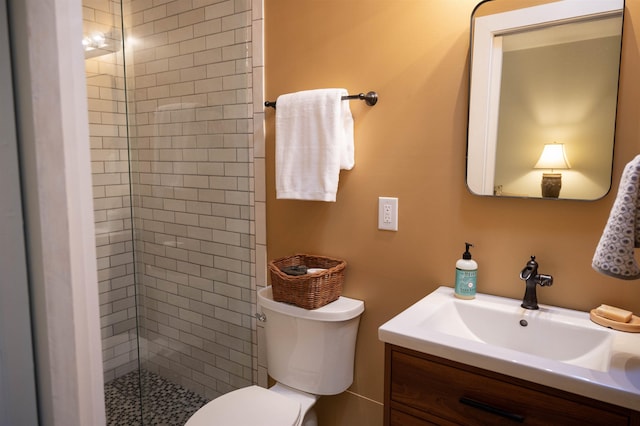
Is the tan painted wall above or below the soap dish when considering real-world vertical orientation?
above

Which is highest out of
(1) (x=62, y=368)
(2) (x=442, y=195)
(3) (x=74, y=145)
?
(3) (x=74, y=145)

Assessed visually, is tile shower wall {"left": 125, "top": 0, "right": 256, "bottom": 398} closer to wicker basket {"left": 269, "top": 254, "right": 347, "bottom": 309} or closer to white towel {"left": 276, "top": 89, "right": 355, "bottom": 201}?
white towel {"left": 276, "top": 89, "right": 355, "bottom": 201}

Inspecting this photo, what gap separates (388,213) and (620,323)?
2.85 ft

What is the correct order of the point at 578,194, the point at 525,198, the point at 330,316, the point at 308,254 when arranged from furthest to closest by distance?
the point at 308,254, the point at 330,316, the point at 525,198, the point at 578,194

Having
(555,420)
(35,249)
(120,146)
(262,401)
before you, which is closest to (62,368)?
(35,249)

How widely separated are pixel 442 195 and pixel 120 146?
1797 millimetres

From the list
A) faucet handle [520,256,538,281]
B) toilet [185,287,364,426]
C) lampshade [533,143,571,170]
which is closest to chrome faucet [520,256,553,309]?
faucet handle [520,256,538,281]

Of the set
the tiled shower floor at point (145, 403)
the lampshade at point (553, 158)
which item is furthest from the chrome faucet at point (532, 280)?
the tiled shower floor at point (145, 403)

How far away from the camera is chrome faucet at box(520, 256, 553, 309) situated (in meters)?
1.40

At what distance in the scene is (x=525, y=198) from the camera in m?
1.47

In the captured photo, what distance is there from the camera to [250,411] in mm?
1594

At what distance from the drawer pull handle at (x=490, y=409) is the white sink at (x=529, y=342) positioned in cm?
12

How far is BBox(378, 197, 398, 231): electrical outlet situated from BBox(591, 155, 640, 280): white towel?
0.90 m

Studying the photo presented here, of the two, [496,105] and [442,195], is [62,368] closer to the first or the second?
[442,195]
